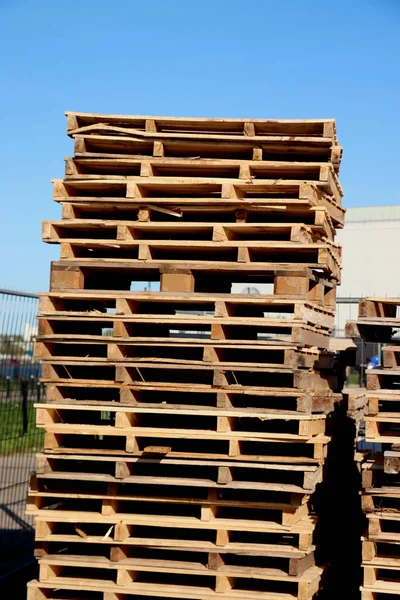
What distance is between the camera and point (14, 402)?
1128 centimetres

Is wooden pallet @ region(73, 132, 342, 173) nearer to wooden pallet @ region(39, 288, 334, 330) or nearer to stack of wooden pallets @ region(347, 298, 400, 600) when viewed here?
wooden pallet @ region(39, 288, 334, 330)

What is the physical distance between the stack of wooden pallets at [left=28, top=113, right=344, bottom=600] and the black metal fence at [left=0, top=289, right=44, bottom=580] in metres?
2.69

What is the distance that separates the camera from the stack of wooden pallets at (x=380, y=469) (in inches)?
257

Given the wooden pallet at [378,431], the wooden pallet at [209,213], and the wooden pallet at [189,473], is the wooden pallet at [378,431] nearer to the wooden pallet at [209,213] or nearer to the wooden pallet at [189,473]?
the wooden pallet at [189,473]

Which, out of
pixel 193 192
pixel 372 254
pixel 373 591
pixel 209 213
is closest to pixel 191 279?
pixel 209 213

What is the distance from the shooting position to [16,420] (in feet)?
37.9

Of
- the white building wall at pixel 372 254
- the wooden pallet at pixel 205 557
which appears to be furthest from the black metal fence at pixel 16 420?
the white building wall at pixel 372 254

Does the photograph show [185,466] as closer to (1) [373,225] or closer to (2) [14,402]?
(2) [14,402]

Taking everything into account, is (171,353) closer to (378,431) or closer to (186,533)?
(186,533)

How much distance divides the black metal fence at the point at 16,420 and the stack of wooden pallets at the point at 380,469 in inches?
173

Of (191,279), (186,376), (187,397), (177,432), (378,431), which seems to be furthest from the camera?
(186,376)

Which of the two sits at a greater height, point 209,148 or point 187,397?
point 209,148

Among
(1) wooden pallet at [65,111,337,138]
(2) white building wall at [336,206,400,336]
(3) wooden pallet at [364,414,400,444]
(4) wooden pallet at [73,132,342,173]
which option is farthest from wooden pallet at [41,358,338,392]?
(2) white building wall at [336,206,400,336]

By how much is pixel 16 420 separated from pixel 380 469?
6.21 m
